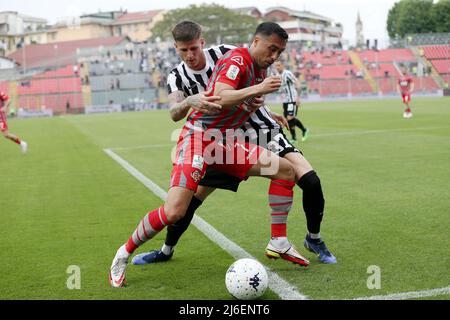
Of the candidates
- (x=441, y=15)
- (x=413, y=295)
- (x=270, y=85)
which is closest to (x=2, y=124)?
(x=270, y=85)

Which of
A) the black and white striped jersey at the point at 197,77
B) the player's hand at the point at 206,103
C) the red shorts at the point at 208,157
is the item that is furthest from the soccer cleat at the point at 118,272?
the black and white striped jersey at the point at 197,77

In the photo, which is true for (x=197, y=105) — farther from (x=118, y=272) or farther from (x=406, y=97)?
(x=406, y=97)

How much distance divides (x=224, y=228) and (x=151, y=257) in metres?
1.43

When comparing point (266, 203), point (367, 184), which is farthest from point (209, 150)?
point (367, 184)

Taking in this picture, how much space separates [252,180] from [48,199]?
3539 millimetres

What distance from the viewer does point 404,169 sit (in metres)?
11.2

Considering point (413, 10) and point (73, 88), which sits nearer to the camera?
point (73, 88)

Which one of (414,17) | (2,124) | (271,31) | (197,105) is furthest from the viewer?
(414,17)

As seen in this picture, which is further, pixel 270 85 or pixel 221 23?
pixel 221 23

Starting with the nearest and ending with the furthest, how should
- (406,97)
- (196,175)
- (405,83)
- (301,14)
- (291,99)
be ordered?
(196,175)
(291,99)
(406,97)
(405,83)
(301,14)

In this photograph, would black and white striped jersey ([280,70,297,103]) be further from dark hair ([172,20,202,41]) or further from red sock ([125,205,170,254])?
red sock ([125,205,170,254])

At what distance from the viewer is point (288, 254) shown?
5363 mm

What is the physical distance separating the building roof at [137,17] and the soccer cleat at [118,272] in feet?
379
